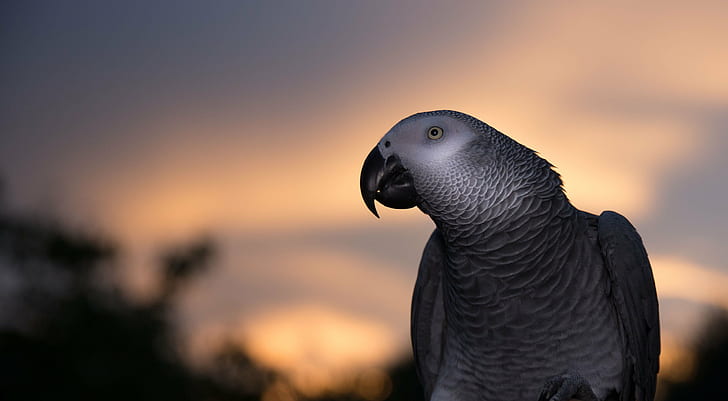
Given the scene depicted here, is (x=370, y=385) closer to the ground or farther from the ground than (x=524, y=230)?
closer to the ground

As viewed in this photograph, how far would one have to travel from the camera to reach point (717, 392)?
12.8 metres

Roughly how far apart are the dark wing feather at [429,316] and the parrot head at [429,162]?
0.58 metres

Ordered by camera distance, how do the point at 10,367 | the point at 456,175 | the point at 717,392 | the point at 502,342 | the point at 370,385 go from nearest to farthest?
1. the point at 456,175
2. the point at 502,342
3. the point at 717,392
4. the point at 10,367
5. the point at 370,385

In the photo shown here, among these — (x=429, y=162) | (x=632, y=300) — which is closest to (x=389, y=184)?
(x=429, y=162)

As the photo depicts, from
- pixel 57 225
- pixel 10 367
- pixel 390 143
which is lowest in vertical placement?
pixel 10 367

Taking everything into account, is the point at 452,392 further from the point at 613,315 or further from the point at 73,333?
the point at 73,333

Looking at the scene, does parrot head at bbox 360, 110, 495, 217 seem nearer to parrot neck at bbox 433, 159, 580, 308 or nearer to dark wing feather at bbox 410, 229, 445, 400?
parrot neck at bbox 433, 159, 580, 308

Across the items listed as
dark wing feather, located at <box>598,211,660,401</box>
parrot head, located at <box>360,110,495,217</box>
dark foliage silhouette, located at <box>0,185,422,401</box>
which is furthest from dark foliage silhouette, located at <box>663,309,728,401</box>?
parrot head, located at <box>360,110,495,217</box>

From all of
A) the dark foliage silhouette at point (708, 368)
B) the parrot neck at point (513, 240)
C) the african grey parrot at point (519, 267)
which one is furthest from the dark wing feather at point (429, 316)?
the dark foliage silhouette at point (708, 368)

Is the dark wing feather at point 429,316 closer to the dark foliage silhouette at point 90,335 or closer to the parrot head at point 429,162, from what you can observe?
the parrot head at point 429,162

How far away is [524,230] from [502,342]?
475 millimetres

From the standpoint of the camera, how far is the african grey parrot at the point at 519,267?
99.4 inches

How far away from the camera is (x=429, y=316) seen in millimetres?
3238

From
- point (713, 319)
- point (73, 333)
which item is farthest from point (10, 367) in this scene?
point (713, 319)
